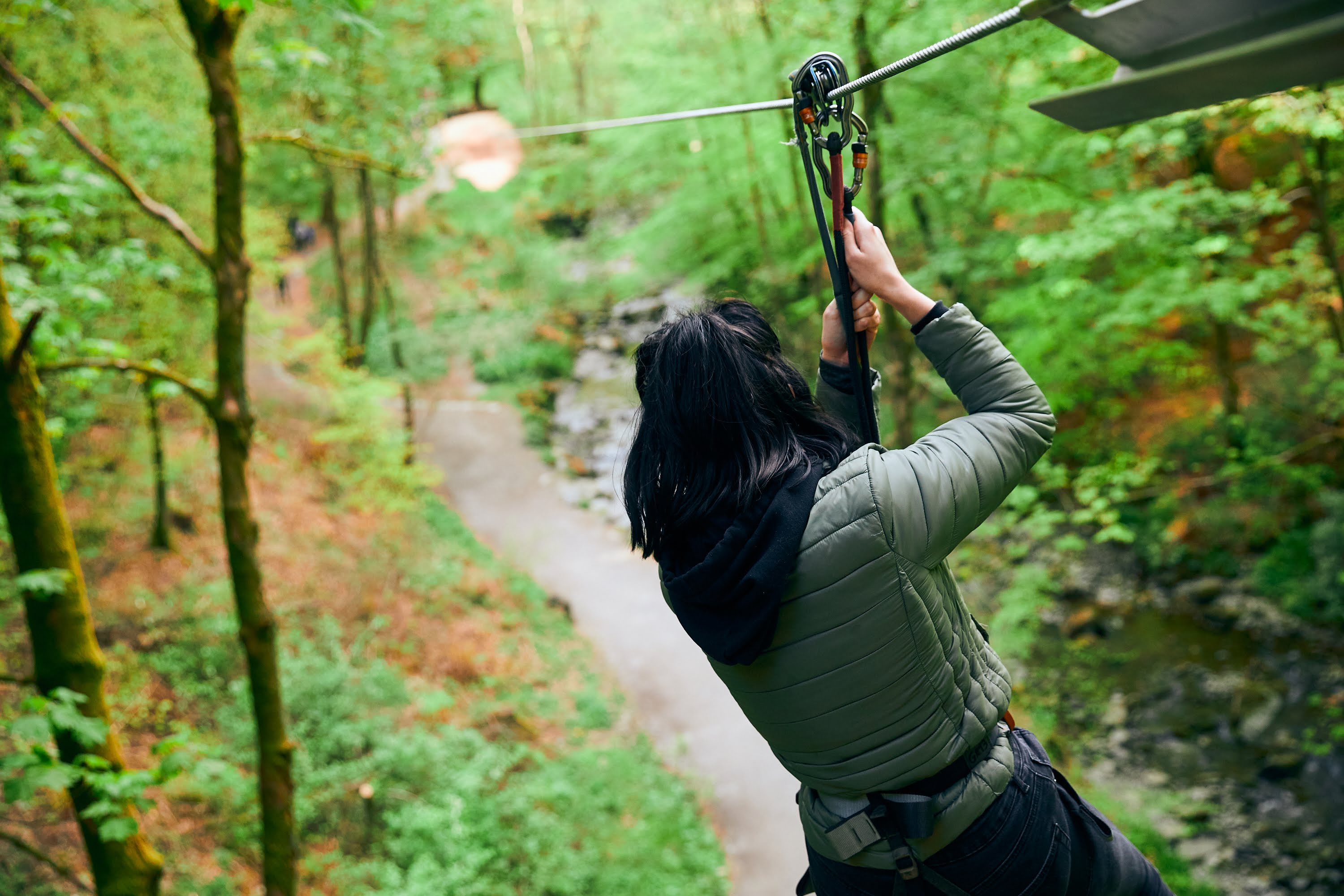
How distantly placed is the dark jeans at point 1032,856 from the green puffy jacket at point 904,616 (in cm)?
4

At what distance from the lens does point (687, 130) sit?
11.6 meters

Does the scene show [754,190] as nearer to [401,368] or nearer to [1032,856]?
[401,368]

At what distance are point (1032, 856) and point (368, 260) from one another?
1256cm

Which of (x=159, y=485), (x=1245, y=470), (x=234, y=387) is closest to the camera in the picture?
(x=234, y=387)

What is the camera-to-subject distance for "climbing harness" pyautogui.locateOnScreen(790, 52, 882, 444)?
120cm

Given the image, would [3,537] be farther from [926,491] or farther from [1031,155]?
[1031,155]

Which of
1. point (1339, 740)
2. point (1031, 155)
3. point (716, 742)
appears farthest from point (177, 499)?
point (1339, 740)

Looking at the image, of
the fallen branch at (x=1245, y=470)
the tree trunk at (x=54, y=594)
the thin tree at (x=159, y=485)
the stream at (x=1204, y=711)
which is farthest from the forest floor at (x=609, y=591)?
the tree trunk at (x=54, y=594)

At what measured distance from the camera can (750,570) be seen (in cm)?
108

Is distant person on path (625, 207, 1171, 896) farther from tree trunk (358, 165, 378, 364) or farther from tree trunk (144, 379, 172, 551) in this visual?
tree trunk (358, 165, 378, 364)

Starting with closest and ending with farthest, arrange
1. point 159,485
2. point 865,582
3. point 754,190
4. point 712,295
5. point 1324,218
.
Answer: point 865,582
point 712,295
point 1324,218
point 159,485
point 754,190

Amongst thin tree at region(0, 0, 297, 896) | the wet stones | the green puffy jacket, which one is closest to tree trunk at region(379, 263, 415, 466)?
the wet stones

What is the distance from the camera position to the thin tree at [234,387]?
306cm

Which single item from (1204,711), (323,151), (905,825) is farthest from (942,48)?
(1204,711)
